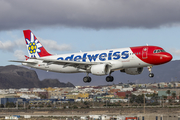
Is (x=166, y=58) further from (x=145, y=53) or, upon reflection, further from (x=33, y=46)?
(x=33, y=46)

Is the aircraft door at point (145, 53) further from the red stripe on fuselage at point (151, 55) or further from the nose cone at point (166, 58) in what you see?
the nose cone at point (166, 58)

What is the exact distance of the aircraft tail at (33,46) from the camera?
75.3 metres

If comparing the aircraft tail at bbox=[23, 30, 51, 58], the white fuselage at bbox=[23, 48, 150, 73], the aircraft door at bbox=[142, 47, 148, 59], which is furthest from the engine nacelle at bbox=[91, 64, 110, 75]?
the aircraft tail at bbox=[23, 30, 51, 58]

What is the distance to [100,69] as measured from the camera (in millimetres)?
61938

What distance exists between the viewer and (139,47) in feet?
199

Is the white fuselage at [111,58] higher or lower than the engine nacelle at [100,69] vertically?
higher

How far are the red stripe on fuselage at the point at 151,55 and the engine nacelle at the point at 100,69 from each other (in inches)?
233

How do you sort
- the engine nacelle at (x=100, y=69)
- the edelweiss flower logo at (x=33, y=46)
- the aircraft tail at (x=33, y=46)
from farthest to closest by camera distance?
the edelweiss flower logo at (x=33, y=46)
the aircraft tail at (x=33, y=46)
the engine nacelle at (x=100, y=69)

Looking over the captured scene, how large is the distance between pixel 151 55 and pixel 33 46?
29.0 metres

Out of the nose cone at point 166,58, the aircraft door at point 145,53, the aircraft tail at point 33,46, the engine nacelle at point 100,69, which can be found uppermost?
the aircraft tail at point 33,46

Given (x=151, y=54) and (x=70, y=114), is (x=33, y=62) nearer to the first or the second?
(x=70, y=114)

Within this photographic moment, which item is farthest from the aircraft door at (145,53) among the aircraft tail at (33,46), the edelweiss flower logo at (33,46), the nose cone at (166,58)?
the edelweiss flower logo at (33,46)

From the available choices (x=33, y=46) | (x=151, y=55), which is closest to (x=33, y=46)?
(x=33, y=46)

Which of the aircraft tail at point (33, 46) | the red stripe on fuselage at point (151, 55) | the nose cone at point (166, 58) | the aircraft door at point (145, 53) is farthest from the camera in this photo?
the aircraft tail at point (33, 46)
